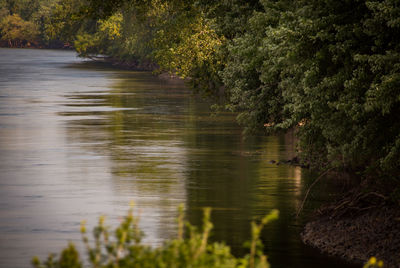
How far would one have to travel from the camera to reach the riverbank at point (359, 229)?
15016mm

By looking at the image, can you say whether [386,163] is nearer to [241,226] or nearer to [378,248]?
[378,248]

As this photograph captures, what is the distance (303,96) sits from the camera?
51.5ft

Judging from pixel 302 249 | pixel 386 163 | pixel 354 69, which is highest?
pixel 354 69

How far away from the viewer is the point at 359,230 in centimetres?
1578

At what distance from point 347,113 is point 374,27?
4.16 feet

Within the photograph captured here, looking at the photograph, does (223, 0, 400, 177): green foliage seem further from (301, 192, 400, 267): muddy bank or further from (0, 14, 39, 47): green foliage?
(0, 14, 39, 47): green foliage

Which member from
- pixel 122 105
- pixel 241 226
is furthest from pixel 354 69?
→ pixel 122 105

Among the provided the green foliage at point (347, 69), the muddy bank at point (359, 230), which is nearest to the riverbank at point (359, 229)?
the muddy bank at point (359, 230)

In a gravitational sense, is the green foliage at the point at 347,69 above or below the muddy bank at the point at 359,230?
above

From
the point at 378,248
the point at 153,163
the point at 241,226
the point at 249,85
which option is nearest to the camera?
the point at 378,248

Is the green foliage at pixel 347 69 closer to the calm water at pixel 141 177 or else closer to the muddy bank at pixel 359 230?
the muddy bank at pixel 359 230

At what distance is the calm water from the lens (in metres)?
16.8

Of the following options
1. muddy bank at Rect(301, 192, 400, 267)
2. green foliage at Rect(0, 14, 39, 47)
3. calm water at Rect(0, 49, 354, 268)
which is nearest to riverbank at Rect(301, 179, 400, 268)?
muddy bank at Rect(301, 192, 400, 267)

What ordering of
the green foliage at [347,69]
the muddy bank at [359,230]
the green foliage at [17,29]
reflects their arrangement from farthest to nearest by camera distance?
the green foliage at [17,29]
the muddy bank at [359,230]
the green foliage at [347,69]
